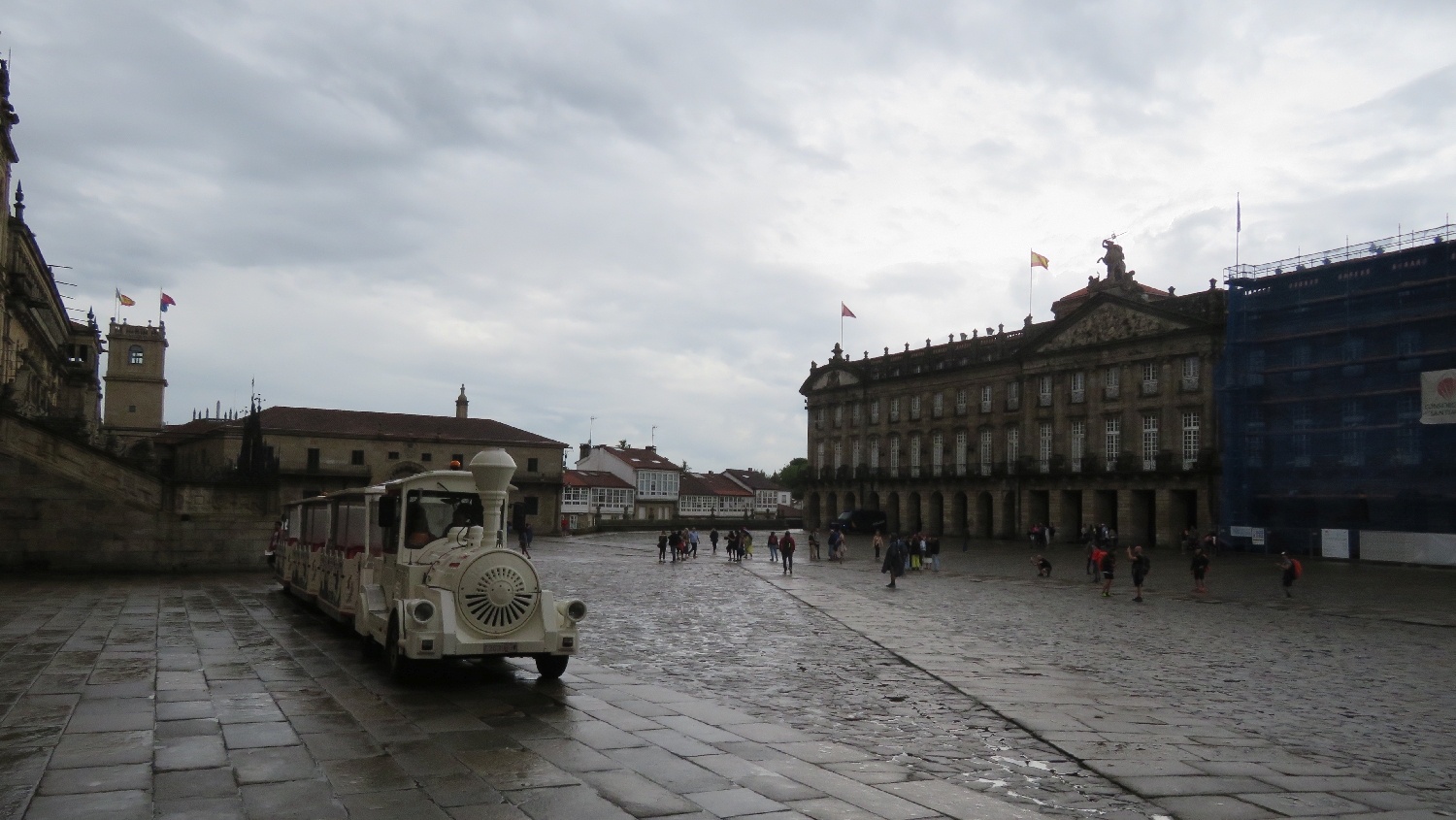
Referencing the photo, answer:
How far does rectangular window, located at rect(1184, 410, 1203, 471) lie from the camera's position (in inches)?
1956

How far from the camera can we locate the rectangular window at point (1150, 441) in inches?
2034

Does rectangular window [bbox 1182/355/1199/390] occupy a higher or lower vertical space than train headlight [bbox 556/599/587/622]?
higher

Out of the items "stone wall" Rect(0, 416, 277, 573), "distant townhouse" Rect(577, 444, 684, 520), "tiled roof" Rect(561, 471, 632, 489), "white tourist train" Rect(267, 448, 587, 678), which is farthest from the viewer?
"distant townhouse" Rect(577, 444, 684, 520)

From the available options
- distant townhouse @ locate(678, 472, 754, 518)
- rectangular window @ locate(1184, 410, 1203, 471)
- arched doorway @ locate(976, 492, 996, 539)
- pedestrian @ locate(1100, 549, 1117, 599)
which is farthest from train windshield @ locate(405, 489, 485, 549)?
distant townhouse @ locate(678, 472, 754, 518)

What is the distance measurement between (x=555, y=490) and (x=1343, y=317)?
4625cm

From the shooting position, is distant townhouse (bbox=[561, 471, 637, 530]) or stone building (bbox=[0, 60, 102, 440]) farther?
distant townhouse (bbox=[561, 471, 637, 530])

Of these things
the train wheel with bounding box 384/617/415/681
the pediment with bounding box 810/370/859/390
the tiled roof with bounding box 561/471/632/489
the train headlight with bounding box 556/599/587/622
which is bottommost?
the train wheel with bounding box 384/617/415/681

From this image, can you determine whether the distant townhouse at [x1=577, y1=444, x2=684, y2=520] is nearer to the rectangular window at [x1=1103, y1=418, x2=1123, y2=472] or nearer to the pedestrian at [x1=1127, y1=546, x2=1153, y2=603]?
the rectangular window at [x1=1103, y1=418, x2=1123, y2=472]

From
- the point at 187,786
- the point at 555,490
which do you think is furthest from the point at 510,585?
the point at 555,490

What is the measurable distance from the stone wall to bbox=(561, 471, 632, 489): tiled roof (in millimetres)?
55535

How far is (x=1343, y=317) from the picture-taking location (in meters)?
39.5

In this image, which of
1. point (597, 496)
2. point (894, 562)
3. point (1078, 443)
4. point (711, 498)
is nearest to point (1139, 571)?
point (894, 562)

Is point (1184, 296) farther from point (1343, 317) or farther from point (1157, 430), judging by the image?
point (1343, 317)

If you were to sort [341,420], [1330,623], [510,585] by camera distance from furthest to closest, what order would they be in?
[341,420] < [1330,623] < [510,585]
